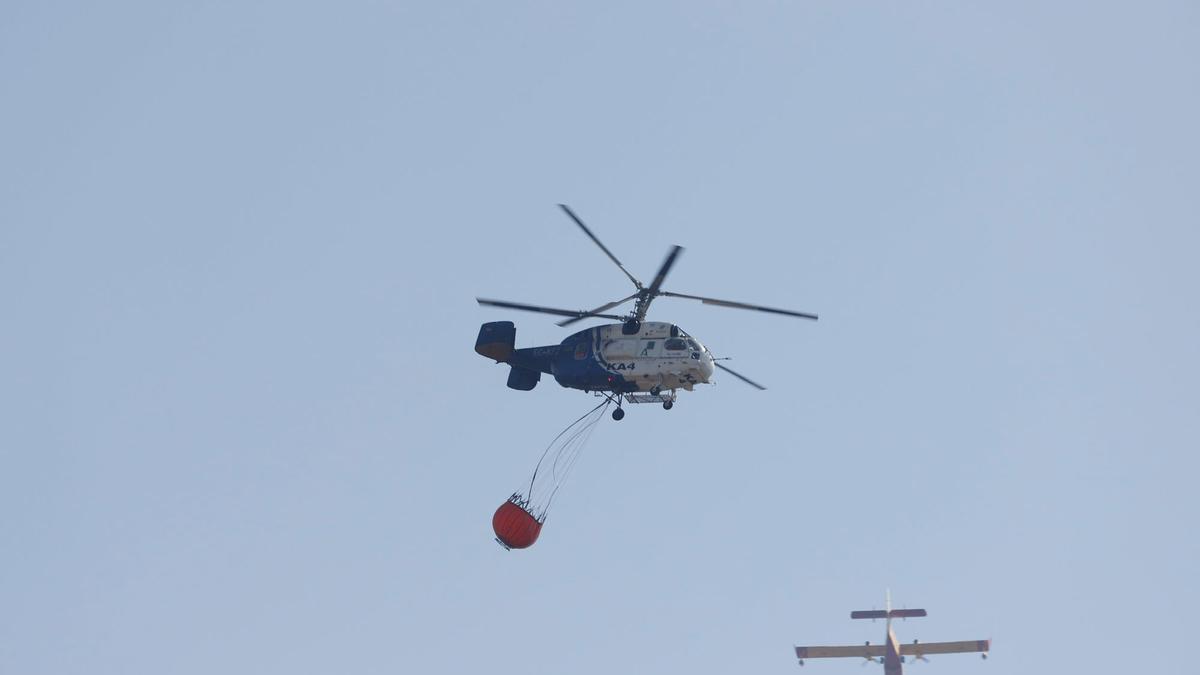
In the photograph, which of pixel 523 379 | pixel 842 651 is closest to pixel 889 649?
pixel 842 651

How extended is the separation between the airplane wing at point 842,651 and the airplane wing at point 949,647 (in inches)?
88.4

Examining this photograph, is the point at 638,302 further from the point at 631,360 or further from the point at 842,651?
the point at 842,651

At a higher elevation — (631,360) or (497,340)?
(497,340)

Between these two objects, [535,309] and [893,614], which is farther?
[893,614]

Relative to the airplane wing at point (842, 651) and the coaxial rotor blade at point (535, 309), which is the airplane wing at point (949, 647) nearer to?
the airplane wing at point (842, 651)

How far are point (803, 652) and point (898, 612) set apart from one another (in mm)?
5999

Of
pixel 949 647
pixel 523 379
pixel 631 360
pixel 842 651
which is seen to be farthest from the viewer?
pixel 842 651

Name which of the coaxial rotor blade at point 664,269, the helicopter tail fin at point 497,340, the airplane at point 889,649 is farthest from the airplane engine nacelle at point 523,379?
the airplane at point 889,649

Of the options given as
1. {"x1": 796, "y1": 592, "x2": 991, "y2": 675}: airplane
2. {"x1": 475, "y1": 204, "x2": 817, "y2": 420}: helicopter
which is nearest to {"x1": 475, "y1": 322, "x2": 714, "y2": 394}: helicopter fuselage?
{"x1": 475, "y1": 204, "x2": 817, "y2": 420}: helicopter

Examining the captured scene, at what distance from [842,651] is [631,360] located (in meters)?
55.2

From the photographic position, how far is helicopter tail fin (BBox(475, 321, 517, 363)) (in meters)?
53.8

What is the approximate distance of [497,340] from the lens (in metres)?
53.8

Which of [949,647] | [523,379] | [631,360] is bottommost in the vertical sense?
[631,360]

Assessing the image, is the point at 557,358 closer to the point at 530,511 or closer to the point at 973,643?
the point at 530,511
